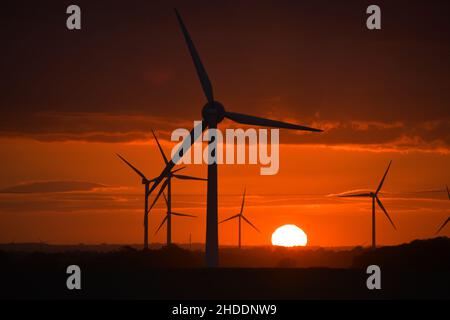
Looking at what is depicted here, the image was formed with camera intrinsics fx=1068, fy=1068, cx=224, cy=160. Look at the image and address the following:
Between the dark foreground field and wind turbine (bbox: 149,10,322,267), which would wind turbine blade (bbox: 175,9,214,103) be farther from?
the dark foreground field

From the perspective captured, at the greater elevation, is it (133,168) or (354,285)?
(133,168)

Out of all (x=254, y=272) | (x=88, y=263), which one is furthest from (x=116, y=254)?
(x=254, y=272)

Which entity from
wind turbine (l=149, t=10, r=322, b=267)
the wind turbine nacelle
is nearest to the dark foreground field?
wind turbine (l=149, t=10, r=322, b=267)

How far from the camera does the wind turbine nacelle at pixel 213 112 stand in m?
99.5

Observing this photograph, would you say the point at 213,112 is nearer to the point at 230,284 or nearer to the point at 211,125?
the point at 211,125

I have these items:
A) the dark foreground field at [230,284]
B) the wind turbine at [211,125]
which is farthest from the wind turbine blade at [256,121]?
the dark foreground field at [230,284]

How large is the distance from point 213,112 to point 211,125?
123 cm

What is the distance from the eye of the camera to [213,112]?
99.5 metres

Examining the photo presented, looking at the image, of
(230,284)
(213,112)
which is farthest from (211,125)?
(230,284)

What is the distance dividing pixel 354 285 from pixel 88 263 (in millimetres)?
56144

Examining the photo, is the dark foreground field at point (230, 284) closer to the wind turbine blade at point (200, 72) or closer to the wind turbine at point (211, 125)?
the wind turbine at point (211, 125)

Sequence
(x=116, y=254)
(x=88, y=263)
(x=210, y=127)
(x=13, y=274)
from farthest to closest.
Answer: (x=116, y=254), (x=88, y=263), (x=13, y=274), (x=210, y=127)
